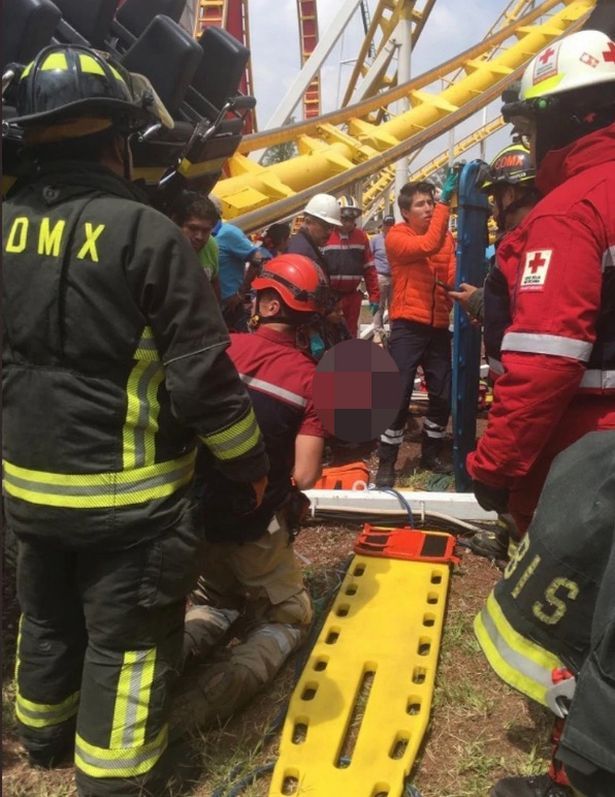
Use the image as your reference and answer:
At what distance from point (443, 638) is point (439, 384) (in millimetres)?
2560

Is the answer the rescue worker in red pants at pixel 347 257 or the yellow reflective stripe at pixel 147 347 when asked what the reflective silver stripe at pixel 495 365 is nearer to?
the yellow reflective stripe at pixel 147 347

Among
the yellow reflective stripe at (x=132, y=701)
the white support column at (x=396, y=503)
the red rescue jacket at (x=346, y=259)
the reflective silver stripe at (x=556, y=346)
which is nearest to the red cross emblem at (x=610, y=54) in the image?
the reflective silver stripe at (x=556, y=346)

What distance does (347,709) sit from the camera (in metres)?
2.50

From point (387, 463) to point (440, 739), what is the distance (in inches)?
111

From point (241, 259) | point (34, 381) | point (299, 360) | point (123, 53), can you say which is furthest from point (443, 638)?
point (241, 259)

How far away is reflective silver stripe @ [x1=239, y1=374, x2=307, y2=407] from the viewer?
2.65 meters

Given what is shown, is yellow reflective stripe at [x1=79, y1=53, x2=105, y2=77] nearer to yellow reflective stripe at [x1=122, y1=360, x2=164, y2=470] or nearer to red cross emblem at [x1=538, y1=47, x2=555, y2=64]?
yellow reflective stripe at [x1=122, y1=360, x2=164, y2=470]

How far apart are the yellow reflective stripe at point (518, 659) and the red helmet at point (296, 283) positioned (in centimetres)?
134

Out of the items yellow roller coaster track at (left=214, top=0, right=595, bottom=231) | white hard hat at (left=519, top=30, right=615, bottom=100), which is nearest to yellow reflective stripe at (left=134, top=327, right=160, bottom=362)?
white hard hat at (left=519, top=30, right=615, bottom=100)

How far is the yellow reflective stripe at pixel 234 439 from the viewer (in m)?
2.04

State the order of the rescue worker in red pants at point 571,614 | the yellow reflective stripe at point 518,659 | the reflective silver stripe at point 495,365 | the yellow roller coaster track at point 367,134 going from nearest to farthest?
the rescue worker in red pants at point 571,614 → the yellow reflective stripe at point 518,659 → the reflective silver stripe at point 495,365 → the yellow roller coaster track at point 367,134

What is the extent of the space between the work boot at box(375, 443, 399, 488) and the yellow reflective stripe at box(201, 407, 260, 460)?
314 cm

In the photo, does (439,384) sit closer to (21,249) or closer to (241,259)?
(241,259)

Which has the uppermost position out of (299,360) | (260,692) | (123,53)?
(123,53)
